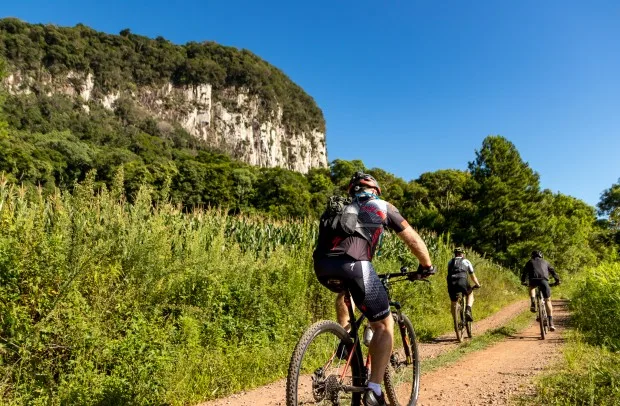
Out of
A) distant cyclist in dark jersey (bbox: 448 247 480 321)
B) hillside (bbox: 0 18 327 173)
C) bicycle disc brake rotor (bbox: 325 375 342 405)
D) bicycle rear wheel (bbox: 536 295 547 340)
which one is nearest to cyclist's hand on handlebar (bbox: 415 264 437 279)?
bicycle disc brake rotor (bbox: 325 375 342 405)

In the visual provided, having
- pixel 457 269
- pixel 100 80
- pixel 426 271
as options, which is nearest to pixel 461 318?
pixel 457 269

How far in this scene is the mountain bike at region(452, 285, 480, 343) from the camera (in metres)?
9.98

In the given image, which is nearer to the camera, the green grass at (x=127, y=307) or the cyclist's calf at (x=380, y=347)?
the cyclist's calf at (x=380, y=347)

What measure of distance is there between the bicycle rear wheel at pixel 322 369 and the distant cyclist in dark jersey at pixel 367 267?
0.20 meters

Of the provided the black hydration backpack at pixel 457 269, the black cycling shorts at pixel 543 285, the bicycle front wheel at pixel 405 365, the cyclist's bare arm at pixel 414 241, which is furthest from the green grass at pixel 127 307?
the black cycling shorts at pixel 543 285

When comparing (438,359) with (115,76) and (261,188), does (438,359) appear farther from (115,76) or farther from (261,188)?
(115,76)

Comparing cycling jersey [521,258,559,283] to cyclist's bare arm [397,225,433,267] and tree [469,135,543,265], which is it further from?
tree [469,135,543,265]

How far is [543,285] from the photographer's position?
10.9 metres

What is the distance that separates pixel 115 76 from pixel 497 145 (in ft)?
567

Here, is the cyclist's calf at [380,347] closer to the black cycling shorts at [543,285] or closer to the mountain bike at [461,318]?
the mountain bike at [461,318]

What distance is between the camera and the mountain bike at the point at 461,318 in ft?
32.7

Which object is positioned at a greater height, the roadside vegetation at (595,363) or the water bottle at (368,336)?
the water bottle at (368,336)

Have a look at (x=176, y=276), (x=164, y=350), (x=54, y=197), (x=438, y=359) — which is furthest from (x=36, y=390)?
(x=438, y=359)

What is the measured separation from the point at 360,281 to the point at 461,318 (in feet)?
26.6
